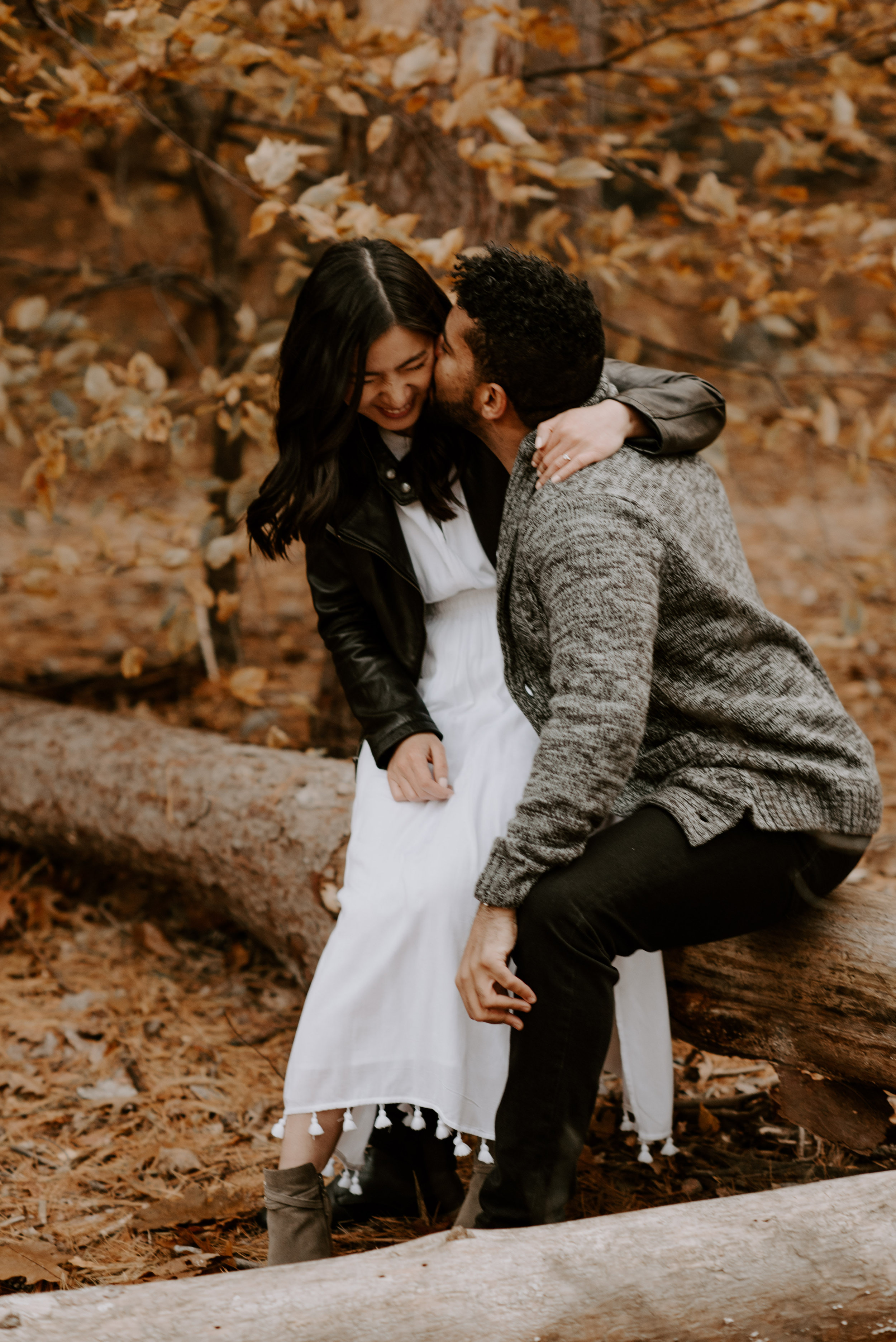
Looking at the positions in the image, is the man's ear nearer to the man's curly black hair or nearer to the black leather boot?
the man's curly black hair

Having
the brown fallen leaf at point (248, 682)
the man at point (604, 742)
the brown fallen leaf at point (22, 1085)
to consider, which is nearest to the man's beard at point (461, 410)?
the man at point (604, 742)

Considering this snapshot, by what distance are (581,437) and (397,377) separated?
44cm

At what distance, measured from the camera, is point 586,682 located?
1.74m

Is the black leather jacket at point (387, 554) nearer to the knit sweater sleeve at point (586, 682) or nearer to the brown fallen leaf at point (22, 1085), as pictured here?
the knit sweater sleeve at point (586, 682)

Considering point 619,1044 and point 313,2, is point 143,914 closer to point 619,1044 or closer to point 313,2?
point 619,1044

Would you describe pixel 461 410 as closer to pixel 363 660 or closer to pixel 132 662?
pixel 363 660

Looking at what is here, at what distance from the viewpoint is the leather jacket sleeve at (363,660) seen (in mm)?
2289

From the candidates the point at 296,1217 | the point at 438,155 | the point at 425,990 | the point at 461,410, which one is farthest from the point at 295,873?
the point at 438,155

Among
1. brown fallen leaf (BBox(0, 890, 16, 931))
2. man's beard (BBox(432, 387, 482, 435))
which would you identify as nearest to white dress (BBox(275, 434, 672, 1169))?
man's beard (BBox(432, 387, 482, 435))

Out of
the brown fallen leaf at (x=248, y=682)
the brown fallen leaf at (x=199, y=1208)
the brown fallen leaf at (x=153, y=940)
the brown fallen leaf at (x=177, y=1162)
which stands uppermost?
the brown fallen leaf at (x=248, y=682)

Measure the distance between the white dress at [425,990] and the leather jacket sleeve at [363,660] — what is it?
0.13m

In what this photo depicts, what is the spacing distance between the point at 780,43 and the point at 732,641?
8.94 feet

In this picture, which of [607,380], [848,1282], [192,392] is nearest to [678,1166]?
[848,1282]

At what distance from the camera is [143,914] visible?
3582 millimetres
